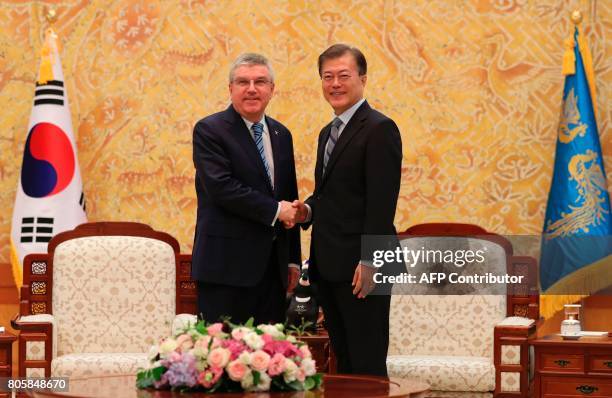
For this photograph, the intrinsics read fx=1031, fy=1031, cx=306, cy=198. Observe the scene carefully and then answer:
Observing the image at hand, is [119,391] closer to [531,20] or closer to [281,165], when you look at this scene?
[281,165]

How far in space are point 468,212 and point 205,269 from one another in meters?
2.56

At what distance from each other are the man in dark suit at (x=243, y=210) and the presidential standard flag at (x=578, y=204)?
2.27 metres

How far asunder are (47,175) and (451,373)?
2823 millimetres

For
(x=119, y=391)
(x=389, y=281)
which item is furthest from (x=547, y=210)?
(x=119, y=391)

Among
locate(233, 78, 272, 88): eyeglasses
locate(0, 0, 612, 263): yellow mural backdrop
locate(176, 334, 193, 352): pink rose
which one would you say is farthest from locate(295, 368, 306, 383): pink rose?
locate(0, 0, 612, 263): yellow mural backdrop

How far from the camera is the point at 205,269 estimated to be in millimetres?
4355

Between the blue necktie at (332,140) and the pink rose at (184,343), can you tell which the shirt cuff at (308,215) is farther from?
the pink rose at (184,343)

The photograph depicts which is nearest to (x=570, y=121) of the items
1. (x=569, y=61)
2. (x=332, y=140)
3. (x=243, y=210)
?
(x=569, y=61)

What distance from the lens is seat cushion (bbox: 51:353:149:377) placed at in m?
5.29

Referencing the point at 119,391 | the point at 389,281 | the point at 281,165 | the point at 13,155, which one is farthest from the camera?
the point at 13,155

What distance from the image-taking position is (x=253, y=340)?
332 cm

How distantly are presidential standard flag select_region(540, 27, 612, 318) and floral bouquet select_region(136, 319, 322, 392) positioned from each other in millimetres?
3138

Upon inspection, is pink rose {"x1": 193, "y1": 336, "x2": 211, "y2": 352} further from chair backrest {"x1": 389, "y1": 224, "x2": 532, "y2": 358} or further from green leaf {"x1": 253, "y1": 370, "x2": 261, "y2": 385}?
chair backrest {"x1": 389, "y1": 224, "x2": 532, "y2": 358}

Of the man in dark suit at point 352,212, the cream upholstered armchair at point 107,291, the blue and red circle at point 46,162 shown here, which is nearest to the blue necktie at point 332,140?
the man in dark suit at point 352,212
